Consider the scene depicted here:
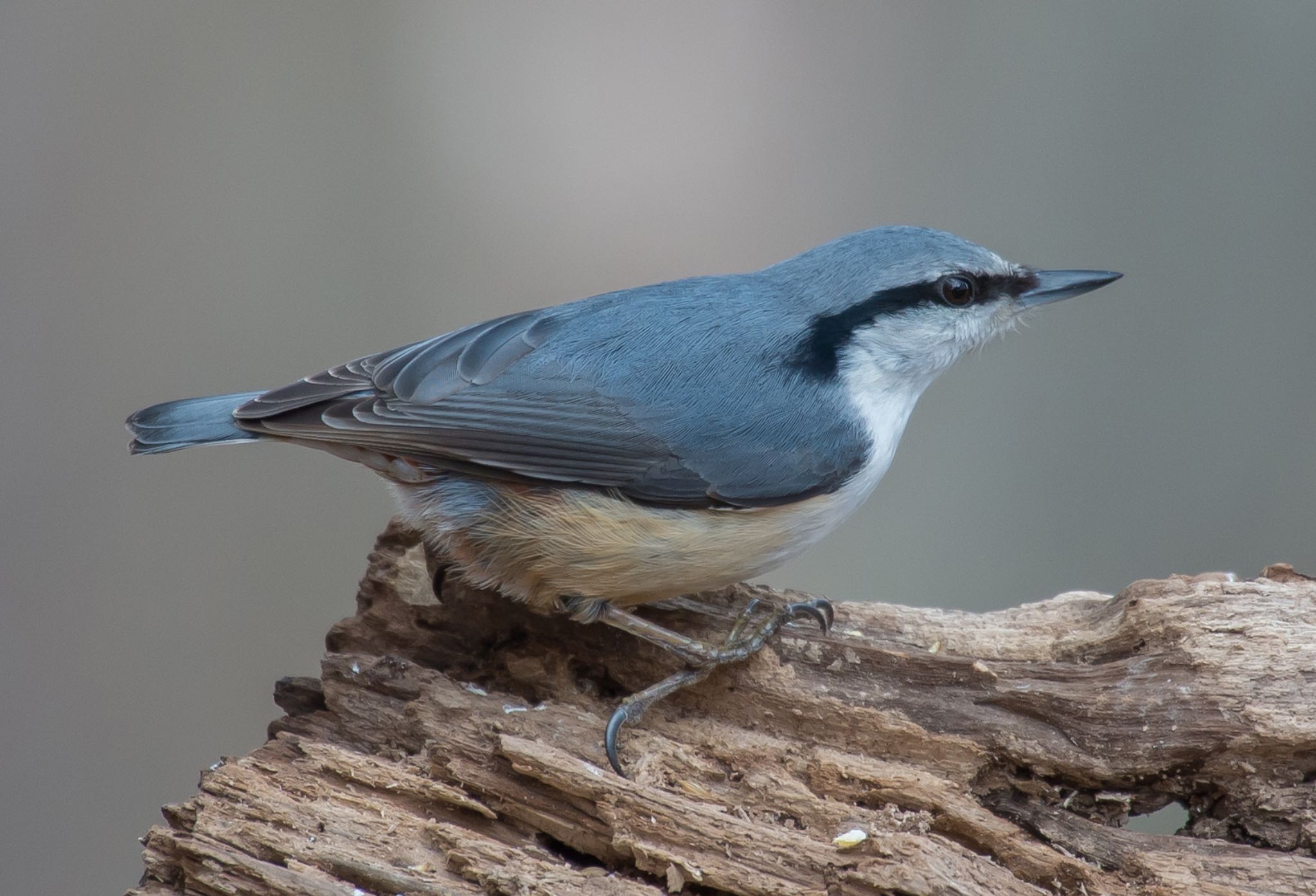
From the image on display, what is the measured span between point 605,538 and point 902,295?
1.12 m

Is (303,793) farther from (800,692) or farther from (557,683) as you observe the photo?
(800,692)

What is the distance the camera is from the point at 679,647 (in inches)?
118

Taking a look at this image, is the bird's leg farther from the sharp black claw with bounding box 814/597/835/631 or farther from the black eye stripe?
the black eye stripe

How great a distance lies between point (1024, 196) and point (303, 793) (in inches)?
154

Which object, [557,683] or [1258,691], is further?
[557,683]

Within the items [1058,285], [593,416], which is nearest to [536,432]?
[593,416]

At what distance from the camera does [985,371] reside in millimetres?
4977

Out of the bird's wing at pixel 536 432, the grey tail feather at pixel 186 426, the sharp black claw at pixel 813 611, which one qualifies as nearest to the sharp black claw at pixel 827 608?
the sharp black claw at pixel 813 611

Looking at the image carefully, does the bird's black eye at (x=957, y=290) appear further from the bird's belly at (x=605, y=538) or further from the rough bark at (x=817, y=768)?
the rough bark at (x=817, y=768)

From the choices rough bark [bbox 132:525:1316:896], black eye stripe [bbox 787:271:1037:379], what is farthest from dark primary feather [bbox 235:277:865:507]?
rough bark [bbox 132:525:1316:896]

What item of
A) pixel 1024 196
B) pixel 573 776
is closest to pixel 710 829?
pixel 573 776

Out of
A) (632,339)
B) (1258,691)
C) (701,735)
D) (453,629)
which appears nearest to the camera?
(1258,691)

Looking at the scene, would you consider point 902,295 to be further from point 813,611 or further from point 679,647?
point 679,647

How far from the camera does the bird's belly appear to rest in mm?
2904
